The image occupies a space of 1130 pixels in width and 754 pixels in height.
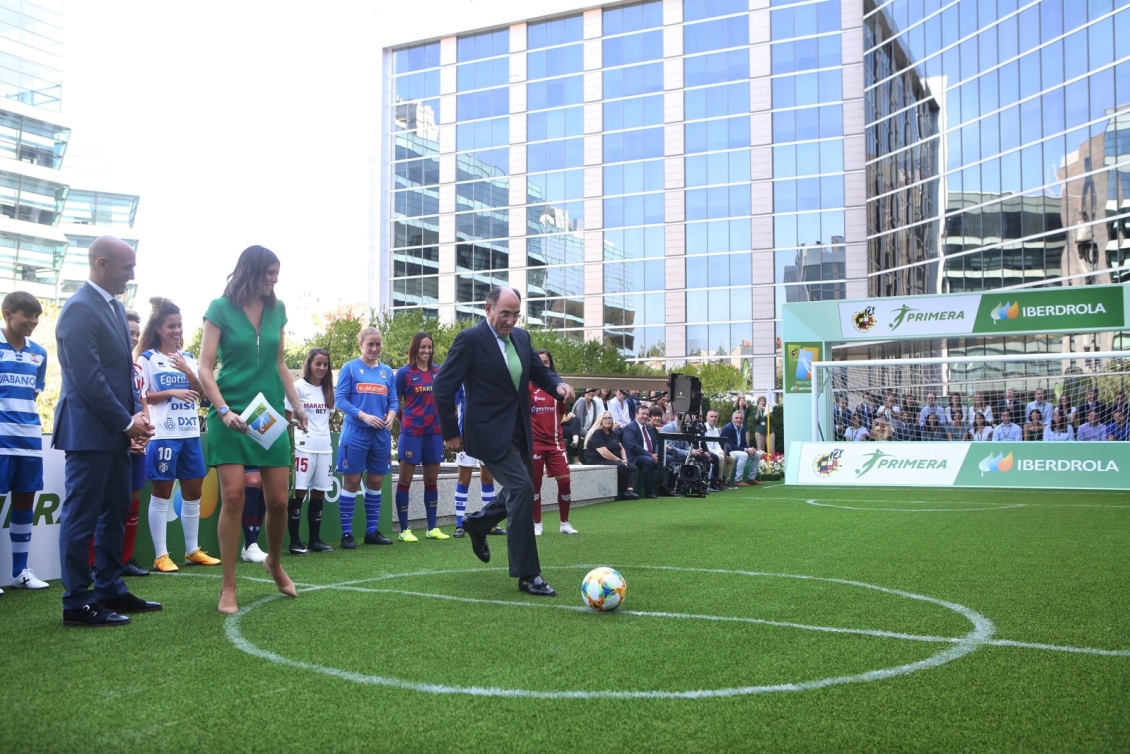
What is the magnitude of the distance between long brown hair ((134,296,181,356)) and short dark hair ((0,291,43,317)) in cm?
104

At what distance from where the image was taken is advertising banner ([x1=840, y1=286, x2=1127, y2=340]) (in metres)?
18.2

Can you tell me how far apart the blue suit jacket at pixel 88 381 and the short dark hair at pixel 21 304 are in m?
1.42

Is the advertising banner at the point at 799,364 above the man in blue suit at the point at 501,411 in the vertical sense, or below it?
above

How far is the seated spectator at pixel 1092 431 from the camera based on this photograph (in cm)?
1836

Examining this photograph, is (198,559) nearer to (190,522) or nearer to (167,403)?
(190,522)

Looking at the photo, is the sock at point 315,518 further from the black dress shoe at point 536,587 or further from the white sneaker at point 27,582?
the black dress shoe at point 536,587

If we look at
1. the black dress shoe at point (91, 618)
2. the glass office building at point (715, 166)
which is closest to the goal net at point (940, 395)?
the glass office building at point (715, 166)

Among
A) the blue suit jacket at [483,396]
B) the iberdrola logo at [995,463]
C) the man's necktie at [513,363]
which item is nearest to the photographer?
the blue suit jacket at [483,396]

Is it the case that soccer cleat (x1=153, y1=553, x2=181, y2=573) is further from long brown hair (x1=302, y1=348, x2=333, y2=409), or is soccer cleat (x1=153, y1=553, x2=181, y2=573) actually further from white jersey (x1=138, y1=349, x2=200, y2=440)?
long brown hair (x1=302, y1=348, x2=333, y2=409)

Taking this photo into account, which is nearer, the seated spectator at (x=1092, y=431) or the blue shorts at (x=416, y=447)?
the blue shorts at (x=416, y=447)

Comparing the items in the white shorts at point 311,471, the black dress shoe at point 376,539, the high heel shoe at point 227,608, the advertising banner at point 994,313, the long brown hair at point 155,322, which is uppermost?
the advertising banner at point 994,313

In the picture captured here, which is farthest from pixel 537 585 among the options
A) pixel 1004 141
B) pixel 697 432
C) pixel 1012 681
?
pixel 1004 141

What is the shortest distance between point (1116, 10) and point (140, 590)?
34.7 meters

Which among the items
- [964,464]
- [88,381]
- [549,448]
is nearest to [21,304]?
[88,381]
